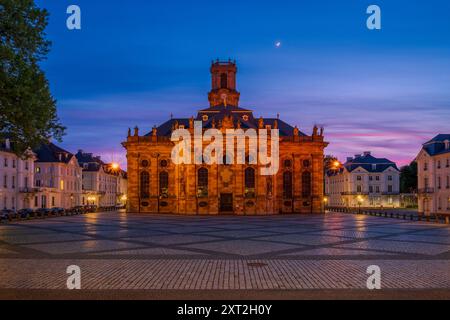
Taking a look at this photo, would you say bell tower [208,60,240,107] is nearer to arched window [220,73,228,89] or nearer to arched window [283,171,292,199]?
arched window [220,73,228,89]

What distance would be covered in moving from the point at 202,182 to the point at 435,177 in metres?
36.6

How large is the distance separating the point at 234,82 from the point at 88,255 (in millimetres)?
78702

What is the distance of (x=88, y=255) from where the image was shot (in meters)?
20.8

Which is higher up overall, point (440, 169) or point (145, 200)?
point (440, 169)

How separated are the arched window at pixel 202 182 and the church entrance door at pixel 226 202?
2.66 meters

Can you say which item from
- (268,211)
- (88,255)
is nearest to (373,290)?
(88,255)

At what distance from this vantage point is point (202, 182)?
226ft

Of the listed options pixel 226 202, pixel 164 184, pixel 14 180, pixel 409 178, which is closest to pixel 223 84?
pixel 164 184

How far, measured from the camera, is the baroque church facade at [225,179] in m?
67.6

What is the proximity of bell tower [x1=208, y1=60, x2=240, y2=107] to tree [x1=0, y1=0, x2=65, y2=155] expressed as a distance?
224 feet

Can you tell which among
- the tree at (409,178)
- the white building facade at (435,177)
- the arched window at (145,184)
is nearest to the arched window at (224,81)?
the arched window at (145,184)
